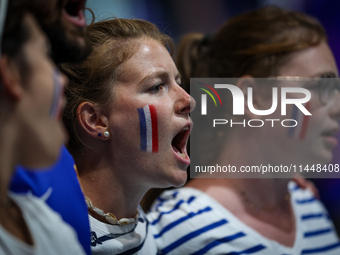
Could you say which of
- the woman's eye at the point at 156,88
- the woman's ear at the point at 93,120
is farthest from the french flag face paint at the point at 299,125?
the woman's ear at the point at 93,120

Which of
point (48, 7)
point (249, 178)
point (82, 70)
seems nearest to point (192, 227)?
point (249, 178)

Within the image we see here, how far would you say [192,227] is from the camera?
47.6 inches

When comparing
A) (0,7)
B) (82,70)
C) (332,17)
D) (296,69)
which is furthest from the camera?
(332,17)

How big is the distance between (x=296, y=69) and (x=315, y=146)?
300 millimetres

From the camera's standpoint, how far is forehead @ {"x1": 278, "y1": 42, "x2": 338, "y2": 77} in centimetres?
136

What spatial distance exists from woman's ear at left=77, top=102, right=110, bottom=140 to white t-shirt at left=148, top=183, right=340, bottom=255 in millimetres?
451

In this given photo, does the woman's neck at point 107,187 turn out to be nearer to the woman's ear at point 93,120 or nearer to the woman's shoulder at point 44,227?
the woman's ear at point 93,120

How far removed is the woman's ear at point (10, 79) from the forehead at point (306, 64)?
3.50 feet

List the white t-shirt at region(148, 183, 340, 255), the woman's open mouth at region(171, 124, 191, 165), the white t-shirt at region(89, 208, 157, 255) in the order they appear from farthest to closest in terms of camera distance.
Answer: the white t-shirt at region(148, 183, 340, 255) < the woman's open mouth at region(171, 124, 191, 165) < the white t-shirt at region(89, 208, 157, 255)

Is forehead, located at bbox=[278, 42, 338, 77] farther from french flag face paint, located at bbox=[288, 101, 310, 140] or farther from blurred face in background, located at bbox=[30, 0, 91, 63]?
blurred face in background, located at bbox=[30, 0, 91, 63]

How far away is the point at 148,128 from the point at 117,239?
306mm

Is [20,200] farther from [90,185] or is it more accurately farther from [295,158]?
[295,158]

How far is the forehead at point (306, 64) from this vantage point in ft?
4.46

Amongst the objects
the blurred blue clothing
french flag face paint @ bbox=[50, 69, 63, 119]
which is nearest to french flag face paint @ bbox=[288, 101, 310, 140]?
the blurred blue clothing
